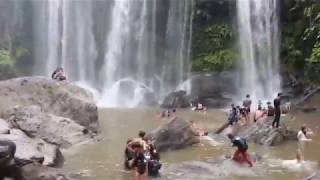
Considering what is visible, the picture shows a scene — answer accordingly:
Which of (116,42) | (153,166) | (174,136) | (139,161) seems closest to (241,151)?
(153,166)

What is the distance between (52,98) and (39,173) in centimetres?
867

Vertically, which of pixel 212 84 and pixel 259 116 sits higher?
pixel 212 84

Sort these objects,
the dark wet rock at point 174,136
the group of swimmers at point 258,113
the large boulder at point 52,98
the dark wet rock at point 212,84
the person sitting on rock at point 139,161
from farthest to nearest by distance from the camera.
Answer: the dark wet rock at point 212,84 → the large boulder at point 52,98 → the group of swimmers at point 258,113 → the dark wet rock at point 174,136 → the person sitting on rock at point 139,161

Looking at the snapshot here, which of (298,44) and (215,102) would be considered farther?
(298,44)

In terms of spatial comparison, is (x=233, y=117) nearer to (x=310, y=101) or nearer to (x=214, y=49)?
(x=310, y=101)

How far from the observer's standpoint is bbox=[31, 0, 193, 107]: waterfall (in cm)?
3656

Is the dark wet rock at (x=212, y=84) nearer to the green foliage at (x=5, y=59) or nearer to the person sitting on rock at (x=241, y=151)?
the green foliage at (x=5, y=59)

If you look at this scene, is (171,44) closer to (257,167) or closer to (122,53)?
(122,53)

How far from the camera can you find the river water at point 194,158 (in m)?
12.6

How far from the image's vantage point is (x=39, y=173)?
436 inches

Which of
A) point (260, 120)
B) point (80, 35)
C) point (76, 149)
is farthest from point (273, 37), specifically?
point (76, 149)

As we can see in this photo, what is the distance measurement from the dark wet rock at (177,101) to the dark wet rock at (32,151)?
15.4 meters

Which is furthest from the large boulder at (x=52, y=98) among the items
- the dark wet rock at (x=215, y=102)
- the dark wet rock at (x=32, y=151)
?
the dark wet rock at (x=215, y=102)

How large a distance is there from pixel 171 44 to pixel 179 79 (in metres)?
2.83
